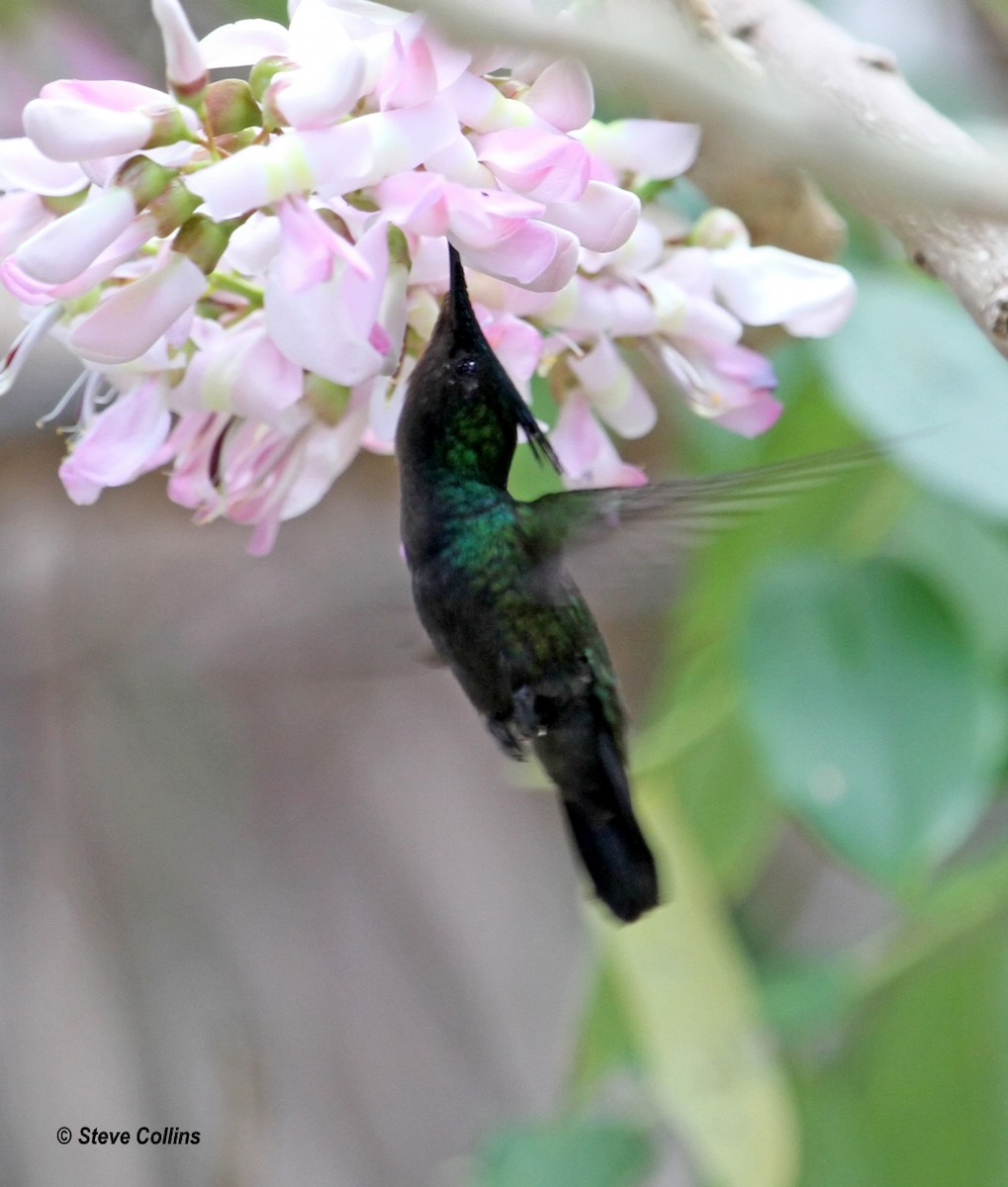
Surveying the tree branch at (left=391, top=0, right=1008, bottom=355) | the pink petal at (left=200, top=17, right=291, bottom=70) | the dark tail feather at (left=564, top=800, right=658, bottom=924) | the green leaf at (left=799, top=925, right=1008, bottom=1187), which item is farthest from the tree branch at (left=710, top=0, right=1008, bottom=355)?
the green leaf at (left=799, top=925, right=1008, bottom=1187)

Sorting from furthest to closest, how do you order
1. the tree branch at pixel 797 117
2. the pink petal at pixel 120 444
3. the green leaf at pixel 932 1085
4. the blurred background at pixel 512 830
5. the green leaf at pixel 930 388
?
the green leaf at pixel 932 1085 < the blurred background at pixel 512 830 < the green leaf at pixel 930 388 < the pink petal at pixel 120 444 < the tree branch at pixel 797 117

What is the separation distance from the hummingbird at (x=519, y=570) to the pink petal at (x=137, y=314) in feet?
0.33

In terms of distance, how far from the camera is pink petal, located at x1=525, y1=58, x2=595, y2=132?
0.51 metres

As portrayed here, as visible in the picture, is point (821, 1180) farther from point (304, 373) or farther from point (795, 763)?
point (304, 373)

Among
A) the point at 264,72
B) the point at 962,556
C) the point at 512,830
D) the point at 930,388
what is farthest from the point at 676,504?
the point at 512,830

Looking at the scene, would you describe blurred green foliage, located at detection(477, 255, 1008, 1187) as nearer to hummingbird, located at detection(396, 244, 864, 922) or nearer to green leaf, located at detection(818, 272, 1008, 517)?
green leaf, located at detection(818, 272, 1008, 517)

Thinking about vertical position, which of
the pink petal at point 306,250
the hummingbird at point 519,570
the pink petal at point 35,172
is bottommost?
the hummingbird at point 519,570

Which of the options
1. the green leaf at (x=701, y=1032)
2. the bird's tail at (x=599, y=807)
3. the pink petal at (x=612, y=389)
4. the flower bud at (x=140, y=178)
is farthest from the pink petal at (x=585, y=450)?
the green leaf at (x=701, y=1032)

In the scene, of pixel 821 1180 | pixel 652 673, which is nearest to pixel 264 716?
pixel 652 673

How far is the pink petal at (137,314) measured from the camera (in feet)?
1.65

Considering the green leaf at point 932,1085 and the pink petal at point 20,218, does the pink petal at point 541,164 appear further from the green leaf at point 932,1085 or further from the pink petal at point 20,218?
the green leaf at point 932,1085

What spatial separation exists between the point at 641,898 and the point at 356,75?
433mm

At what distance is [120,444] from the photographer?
583mm

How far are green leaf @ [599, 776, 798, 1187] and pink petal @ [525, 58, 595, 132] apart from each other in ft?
1.73
